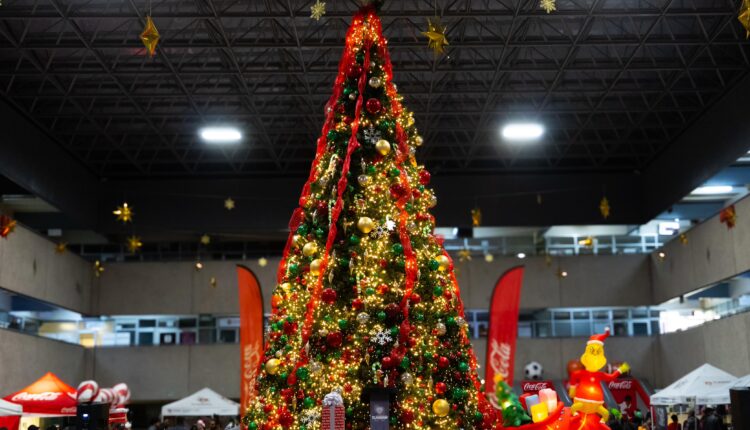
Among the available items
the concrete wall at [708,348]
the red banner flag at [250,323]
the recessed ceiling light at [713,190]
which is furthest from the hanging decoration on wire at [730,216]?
the red banner flag at [250,323]

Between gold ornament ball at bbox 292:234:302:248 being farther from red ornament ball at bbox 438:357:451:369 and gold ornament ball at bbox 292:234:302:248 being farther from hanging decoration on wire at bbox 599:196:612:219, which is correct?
hanging decoration on wire at bbox 599:196:612:219

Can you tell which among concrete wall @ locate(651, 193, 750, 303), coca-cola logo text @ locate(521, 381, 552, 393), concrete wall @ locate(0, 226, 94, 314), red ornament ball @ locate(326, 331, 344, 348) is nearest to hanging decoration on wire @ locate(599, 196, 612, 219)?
concrete wall @ locate(651, 193, 750, 303)

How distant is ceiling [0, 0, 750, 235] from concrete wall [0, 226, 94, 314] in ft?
5.50

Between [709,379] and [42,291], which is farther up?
[42,291]

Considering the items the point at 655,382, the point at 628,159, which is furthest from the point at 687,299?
the point at 628,159

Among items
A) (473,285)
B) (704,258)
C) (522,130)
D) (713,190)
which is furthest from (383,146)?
(473,285)

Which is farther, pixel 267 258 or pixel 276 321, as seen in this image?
pixel 267 258

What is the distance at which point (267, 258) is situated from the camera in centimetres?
3428

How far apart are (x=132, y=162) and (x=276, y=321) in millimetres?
21571

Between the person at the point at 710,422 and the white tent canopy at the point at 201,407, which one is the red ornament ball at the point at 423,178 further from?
the white tent canopy at the point at 201,407

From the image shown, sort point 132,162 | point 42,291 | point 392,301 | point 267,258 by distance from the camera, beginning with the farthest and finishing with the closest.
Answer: point 267,258
point 132,162
point 42,291
point 392,301

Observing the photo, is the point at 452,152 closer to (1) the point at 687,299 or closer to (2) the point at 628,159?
(2) the point at 628,159

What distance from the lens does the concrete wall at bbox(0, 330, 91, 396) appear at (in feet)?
86.1

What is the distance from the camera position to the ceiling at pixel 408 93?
22031 mm
